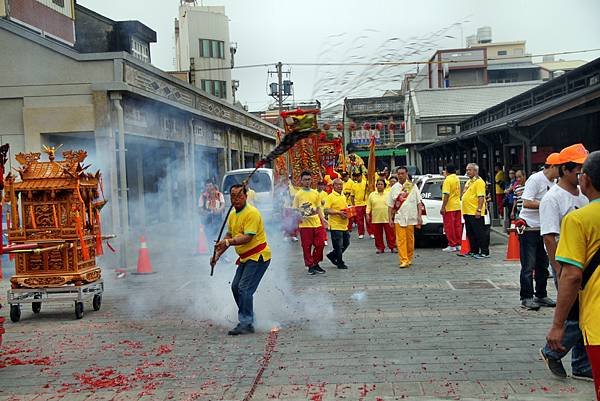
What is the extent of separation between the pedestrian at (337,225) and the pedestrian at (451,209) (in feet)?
8.32

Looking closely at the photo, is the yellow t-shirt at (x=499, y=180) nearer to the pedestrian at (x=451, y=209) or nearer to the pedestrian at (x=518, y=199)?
the pedestrian at (x=518, y=199)

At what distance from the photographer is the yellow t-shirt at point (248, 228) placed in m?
7.21

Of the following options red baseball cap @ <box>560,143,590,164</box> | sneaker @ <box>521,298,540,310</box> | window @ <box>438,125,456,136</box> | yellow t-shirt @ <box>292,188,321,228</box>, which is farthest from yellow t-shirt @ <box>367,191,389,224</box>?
window @ <box>438,125,456,136</box>

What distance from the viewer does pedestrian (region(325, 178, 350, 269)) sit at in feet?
39.0

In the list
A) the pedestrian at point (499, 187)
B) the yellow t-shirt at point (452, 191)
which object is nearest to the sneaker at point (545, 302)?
A: the yellow t-shirt at point (452, 191)

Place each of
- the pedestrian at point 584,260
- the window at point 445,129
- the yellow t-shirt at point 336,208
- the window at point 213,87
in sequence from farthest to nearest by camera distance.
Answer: the window at point 213,87
the window at point 445,129
the yellow t-shirt at point 336,208
the pedestrian at point 584,260

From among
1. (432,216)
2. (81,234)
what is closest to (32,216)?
(81,234)

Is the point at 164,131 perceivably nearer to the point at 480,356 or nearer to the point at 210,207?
the point at 210,207

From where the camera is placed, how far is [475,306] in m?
8.02

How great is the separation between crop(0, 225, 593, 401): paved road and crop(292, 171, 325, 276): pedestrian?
0.70m

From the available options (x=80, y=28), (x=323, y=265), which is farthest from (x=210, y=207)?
(x=80, y=28)

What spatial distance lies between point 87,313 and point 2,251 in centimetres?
301

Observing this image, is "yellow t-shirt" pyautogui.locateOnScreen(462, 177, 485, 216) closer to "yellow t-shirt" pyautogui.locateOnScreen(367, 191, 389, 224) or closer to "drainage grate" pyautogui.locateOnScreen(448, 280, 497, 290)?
"yellow t-shirt" pyautogui.locateOnScreen(367, 191, 389, 224)

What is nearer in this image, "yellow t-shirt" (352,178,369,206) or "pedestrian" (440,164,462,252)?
"pedestrian" (440,164,462,252)
